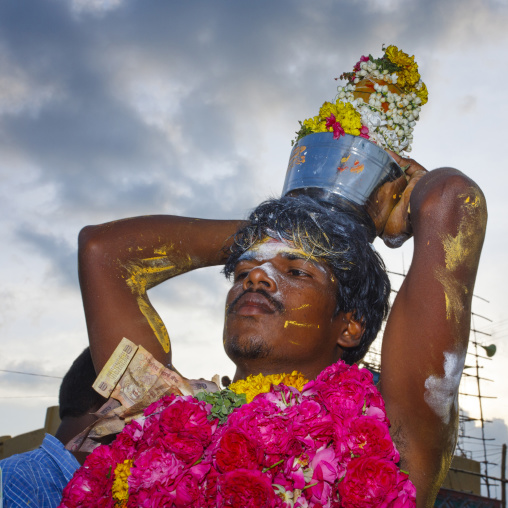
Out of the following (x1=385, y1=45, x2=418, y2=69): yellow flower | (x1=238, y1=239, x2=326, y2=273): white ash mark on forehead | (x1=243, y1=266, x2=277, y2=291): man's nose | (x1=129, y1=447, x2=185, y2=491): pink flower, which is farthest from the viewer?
(x1=385, y1=45, x2=418, y2=69): yellow flower

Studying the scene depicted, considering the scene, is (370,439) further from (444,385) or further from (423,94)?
(423,94)

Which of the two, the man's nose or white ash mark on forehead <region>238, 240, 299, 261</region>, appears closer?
the man's nose

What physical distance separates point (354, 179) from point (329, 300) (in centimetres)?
73

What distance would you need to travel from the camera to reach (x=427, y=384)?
Result: 7.52ft

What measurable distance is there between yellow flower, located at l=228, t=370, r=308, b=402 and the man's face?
9 cm

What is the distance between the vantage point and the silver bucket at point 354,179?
328cm

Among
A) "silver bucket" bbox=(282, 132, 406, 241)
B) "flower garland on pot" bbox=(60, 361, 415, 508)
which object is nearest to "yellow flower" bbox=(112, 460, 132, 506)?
"flower garland on pot" bbox=(60, 361, 415, 508)

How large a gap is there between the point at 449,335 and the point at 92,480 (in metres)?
1.57

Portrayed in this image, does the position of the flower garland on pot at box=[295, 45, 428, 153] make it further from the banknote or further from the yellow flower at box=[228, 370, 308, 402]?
the banknote

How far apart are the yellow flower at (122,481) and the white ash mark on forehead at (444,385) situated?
4.00 ft

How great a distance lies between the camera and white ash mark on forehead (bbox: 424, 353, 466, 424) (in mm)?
2289

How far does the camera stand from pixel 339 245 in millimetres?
3084

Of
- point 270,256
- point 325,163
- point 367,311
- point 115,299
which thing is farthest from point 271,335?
point 325,163

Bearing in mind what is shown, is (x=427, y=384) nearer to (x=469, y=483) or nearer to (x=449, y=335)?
(x=449, y=335)
